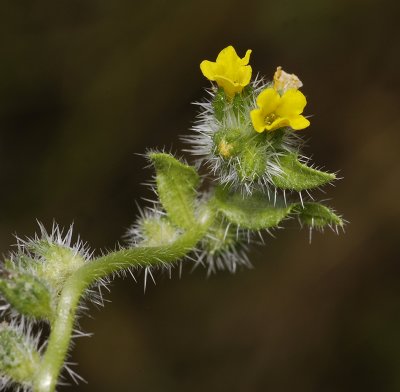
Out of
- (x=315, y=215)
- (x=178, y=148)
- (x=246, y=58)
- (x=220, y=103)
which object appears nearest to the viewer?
(x=246, y=58)

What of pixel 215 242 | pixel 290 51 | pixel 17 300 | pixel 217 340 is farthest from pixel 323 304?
pixel 17 300

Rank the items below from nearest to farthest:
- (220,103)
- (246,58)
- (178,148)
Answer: (246,58) → (220,103) → (178,148)

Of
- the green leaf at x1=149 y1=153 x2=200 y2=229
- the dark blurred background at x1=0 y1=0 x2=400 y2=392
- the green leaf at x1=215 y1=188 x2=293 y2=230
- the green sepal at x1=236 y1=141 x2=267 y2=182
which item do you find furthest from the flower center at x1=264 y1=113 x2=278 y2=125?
the dark blurred background at x1=0 y1=0 x2=400 y2=392

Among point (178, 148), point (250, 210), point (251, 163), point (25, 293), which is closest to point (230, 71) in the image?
point (251, 163)

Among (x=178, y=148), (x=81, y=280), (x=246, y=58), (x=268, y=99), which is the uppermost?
(x=178, y=148)

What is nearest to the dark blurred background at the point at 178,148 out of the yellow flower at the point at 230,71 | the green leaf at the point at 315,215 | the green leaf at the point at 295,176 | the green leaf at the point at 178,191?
the green leaf at the point at 178,191

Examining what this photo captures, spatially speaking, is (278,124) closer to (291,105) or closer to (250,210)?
(291,105)

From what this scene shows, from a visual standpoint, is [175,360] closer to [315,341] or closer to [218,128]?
[315,341]
